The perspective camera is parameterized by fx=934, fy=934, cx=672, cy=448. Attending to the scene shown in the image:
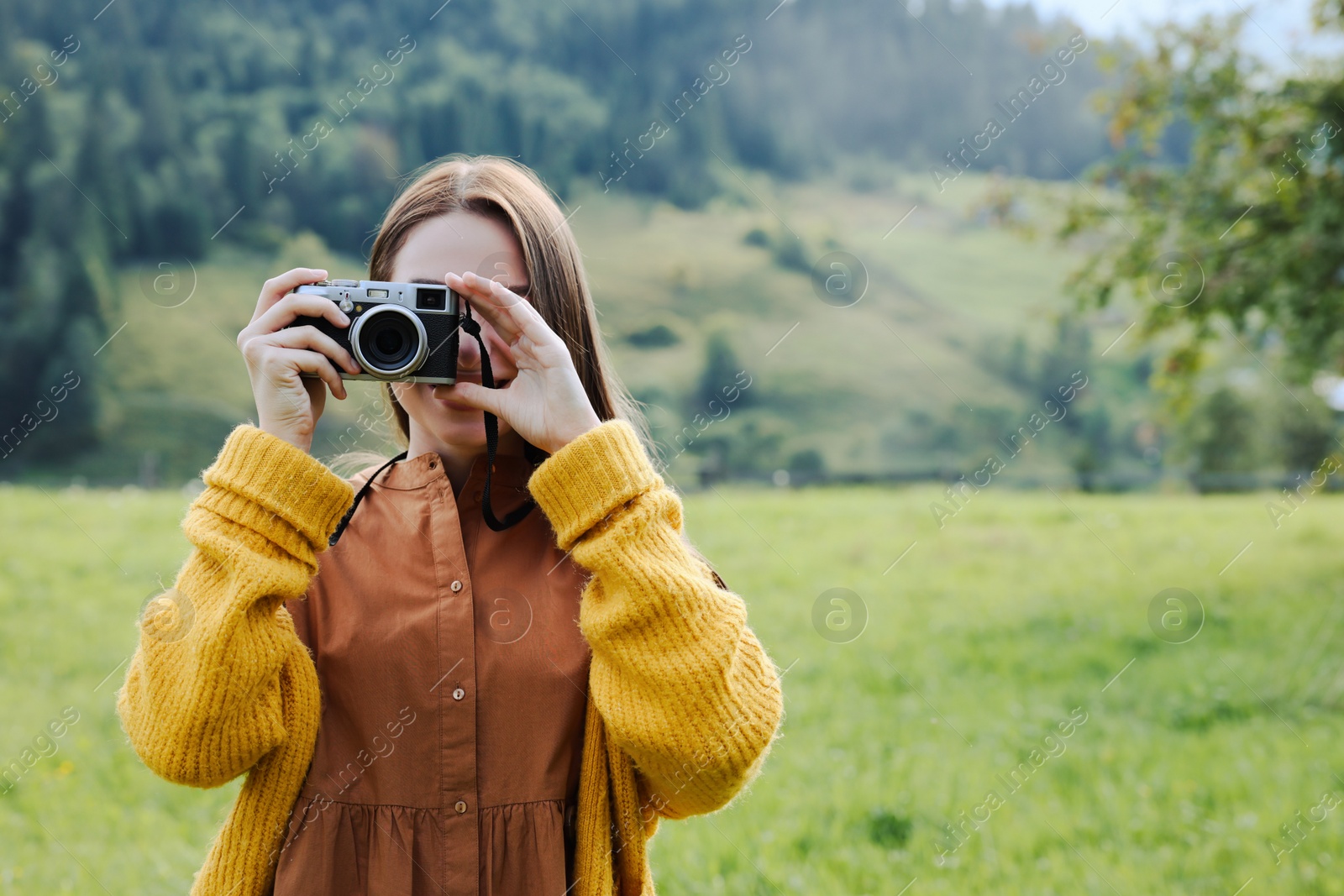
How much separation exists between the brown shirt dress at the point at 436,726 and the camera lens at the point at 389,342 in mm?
290

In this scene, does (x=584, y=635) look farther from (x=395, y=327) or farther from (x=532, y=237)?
(x=532, y=237)

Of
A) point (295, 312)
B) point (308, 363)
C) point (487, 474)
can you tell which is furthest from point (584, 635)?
point (295, 312)

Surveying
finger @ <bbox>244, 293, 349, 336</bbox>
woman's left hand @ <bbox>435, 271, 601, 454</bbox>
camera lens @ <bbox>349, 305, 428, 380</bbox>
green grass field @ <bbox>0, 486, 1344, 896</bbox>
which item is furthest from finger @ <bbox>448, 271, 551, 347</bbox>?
green grass field @ <bbox>0, 486, 1344, 896</bbox>

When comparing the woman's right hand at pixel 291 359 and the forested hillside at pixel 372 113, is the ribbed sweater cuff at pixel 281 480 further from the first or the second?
the forested hillside at pixel 372 113

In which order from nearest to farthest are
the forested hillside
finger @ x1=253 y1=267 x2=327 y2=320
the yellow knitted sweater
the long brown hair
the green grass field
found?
1. the yellow knitted sweater
2. finger @ x1=253 y1=267 x2=327 y2=320
3. the long brown hair
4. the green grass field
5. the forested hillside

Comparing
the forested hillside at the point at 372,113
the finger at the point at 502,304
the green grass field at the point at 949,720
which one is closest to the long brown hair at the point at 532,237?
the finger at the point at 502,304

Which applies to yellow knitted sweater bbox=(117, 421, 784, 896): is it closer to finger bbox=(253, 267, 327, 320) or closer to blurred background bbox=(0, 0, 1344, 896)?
finger bbox=(253, 267, 327, 320)

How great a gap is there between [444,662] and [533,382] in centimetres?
54

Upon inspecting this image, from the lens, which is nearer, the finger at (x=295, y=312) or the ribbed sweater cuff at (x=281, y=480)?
the ribbed sweater cuff at (x=281, y=480)

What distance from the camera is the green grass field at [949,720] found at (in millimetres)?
4203

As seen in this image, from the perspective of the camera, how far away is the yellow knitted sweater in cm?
155

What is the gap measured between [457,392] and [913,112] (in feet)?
377

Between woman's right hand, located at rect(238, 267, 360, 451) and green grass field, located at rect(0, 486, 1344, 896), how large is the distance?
3.01 meters

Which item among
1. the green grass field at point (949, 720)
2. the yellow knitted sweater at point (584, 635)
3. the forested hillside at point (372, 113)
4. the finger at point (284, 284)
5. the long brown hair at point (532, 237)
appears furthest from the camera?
the forested hillside at point (372, 113)
